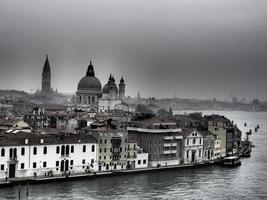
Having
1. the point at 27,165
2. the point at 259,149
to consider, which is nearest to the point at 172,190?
the point at 27,165

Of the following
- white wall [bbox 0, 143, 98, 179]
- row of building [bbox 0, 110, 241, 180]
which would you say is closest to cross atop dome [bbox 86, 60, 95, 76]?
row of building [bbox 0, 110, 241, 180]

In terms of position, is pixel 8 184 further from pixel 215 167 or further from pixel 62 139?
pixel 215 167

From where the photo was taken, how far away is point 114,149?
40438mm

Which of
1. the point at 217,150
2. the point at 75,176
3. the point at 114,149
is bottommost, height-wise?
the point at 75,176

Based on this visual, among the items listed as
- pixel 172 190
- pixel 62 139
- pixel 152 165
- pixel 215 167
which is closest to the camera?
pixel 172 190

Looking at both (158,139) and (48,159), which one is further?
(158,139)

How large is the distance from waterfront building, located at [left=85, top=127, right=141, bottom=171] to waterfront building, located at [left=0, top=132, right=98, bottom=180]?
58 cm

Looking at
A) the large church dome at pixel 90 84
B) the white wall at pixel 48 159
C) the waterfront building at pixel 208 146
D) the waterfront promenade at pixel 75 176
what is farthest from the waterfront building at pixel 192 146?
the large church dome at pixel 90 84

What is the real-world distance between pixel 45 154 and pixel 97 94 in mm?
79914

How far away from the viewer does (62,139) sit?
37.9 metres

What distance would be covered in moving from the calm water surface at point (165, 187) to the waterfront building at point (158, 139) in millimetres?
1898

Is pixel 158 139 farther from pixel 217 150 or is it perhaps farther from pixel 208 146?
pixel 217 150

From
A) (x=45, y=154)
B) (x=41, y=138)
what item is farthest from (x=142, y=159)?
(x=41, y=138)

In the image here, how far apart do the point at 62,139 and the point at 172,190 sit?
9295 millimetres
